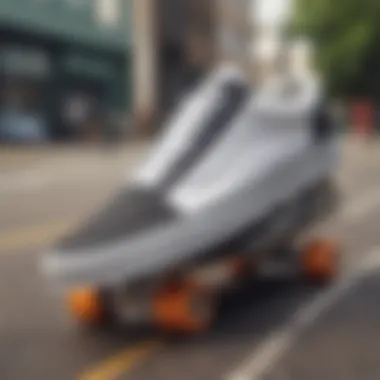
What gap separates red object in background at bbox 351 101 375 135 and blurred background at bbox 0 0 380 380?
137 millimetres

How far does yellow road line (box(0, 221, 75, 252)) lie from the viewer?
1093 centimetres

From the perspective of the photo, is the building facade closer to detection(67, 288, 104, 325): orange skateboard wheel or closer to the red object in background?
the red object in background

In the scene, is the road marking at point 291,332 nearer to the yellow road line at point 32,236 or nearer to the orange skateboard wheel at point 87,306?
the orange skateboard wheel at point 87,306

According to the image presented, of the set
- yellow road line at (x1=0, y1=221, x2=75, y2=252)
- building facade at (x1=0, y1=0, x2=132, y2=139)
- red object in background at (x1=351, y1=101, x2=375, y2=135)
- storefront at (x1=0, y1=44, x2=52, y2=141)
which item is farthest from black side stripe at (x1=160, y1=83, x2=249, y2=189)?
red object in background at (x1=351, y1=101, x2=375, y2=135)

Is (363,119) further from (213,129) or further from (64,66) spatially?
(213,129)

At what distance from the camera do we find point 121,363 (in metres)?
6.62

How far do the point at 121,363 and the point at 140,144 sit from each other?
104ft

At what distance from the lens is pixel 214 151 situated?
7.96 m

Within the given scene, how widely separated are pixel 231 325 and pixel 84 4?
40.4 meters

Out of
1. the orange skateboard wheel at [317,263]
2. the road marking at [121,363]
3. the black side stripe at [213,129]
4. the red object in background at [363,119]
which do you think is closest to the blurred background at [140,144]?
the road marking at [121,363]

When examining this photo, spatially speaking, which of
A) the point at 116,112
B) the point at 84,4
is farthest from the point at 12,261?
the point at 116,112

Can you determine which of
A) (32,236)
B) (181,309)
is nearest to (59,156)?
(32,236)

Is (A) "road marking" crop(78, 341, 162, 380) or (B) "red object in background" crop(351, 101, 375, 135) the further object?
(B) "red object in background" crop(351, 101, 375, 135)

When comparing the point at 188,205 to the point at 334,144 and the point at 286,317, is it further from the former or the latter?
the point at 334,144
